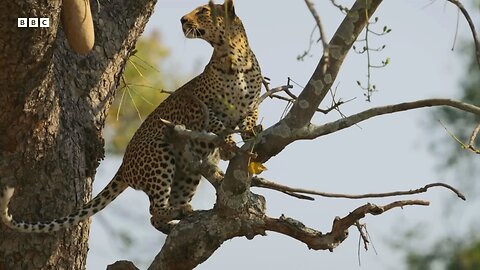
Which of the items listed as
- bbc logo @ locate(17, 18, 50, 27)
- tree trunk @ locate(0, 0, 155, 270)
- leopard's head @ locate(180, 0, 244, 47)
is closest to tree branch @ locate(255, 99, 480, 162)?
tree trunk @ locate(0, 0, 155, 270)

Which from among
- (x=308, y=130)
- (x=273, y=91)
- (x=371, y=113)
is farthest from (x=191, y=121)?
(x=371, y=113)

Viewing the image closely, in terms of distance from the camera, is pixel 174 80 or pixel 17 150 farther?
pixel 174 80

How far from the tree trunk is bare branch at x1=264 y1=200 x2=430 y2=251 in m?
1.16

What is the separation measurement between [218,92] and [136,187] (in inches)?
33.9

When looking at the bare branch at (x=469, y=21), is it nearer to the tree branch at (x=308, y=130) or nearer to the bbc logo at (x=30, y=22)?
the tree branch at (x=308, y=130)

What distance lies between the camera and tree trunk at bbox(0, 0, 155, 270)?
5812mm

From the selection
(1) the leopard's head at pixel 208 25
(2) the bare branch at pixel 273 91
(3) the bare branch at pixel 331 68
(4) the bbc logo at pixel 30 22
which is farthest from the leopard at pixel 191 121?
(4) the bbc logo at pixel 30 22

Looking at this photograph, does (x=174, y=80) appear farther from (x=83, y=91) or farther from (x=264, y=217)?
(x=264, y=217)

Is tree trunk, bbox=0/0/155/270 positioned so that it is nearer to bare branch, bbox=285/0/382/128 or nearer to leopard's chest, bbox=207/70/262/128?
leopard's chest, bbox=207/70/262/128

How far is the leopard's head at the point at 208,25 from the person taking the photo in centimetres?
823

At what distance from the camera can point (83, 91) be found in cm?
695

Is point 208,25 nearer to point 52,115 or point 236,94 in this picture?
point 236,94

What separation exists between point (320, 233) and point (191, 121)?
1895 mm

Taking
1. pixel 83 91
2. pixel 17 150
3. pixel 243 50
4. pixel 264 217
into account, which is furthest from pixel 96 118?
pixel 243 50
